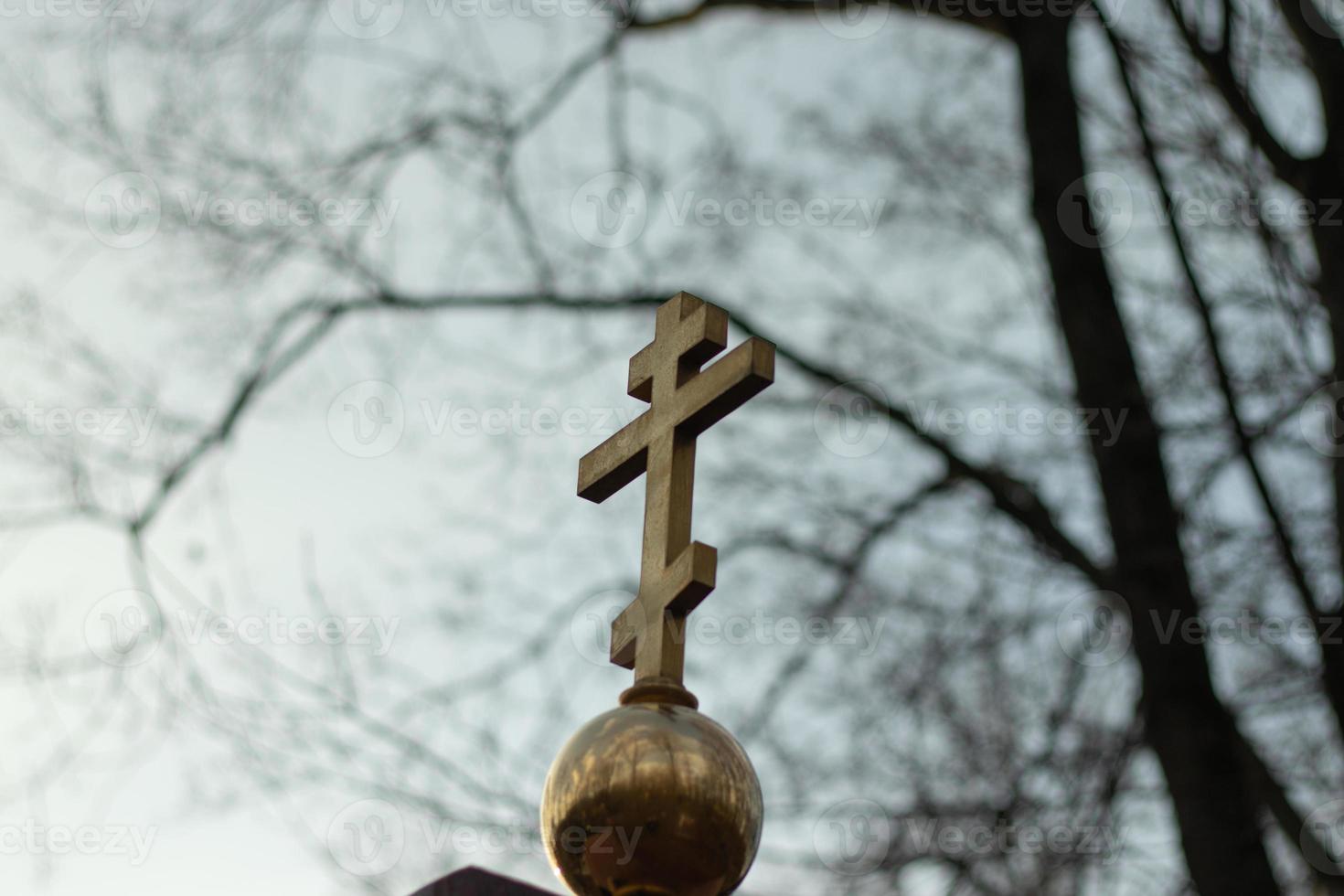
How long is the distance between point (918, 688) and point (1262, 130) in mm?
2716

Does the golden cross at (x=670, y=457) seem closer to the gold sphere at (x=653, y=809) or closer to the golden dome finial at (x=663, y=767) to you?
Answer: the golden dome finial at (x=663, y=767)

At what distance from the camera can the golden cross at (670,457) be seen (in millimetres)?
2928

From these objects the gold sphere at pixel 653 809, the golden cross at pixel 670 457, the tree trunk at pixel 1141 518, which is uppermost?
the tree trunk at pixel 1141 518

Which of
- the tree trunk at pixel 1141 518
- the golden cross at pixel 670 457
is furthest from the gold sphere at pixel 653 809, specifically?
the tree trunk at pixel 1141 518

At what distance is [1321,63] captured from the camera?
7676 mm

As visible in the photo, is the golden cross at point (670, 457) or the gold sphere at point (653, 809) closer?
the gold sphere at point (653, 809)

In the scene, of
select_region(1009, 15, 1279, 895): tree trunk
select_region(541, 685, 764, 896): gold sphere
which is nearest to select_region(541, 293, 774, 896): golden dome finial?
select_region(541, 685, 764, 896): gold sphere

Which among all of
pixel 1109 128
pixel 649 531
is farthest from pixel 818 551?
pixel 649 531

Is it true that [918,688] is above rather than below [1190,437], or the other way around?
below

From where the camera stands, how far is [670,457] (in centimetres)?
→ 314

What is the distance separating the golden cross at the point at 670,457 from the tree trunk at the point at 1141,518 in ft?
12.2

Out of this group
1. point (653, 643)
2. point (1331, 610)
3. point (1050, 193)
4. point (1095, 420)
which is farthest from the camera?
point (1050, 193)

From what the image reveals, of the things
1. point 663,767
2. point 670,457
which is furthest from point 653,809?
point 670,457

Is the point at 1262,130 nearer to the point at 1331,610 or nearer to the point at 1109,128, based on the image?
the point at 1109,128
